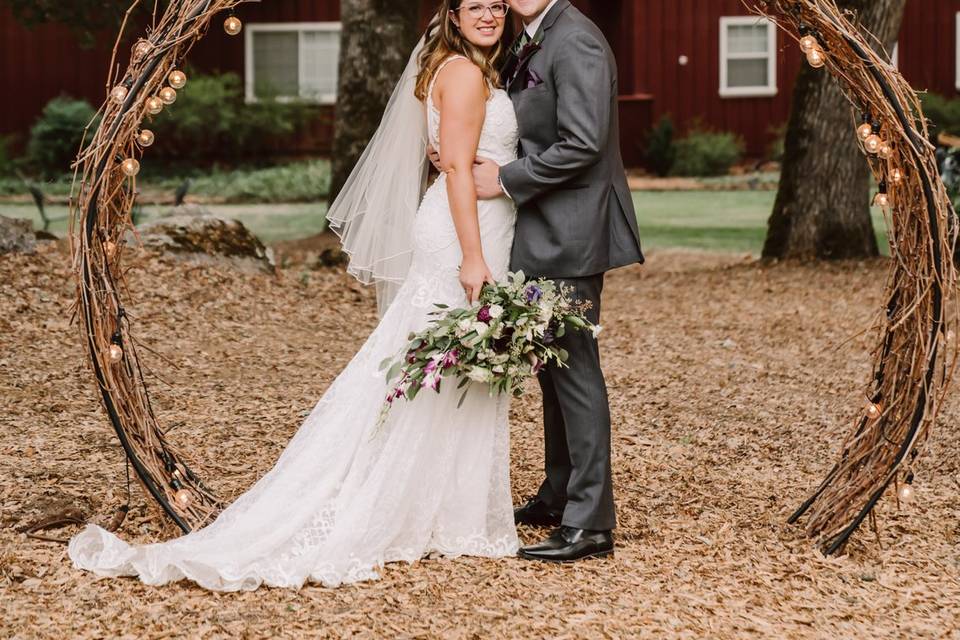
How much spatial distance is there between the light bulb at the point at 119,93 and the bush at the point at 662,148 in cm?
1960

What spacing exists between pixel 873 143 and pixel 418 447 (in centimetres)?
193

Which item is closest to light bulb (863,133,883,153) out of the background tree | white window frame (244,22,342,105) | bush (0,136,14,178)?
the background tree

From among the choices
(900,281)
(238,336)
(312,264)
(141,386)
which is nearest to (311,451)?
(141,386)

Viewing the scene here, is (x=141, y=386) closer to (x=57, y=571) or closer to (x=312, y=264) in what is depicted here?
(x=57, y=571)

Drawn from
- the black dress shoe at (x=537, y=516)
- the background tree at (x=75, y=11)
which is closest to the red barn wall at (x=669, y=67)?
the background tree at (x=75, y=11)

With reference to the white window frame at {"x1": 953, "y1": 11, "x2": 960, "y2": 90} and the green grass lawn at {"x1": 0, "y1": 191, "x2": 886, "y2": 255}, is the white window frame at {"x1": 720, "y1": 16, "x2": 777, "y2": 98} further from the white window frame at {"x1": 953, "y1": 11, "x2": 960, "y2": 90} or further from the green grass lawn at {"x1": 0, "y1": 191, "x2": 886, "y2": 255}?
the green grass lawn at {"x1": 0, "y1": 191, "x2": 886, "y2": 255}

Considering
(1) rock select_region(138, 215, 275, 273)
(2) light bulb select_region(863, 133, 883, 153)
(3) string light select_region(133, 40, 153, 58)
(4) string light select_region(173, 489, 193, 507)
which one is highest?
(3) string light select_region(133, 40, 153, 58)

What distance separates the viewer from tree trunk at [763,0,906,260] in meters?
11.8

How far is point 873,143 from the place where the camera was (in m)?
4.19

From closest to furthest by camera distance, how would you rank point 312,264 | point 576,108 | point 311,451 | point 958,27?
point 576,108 < point 311,451 < point 312,264 < point 958,27

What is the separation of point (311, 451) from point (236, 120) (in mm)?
18971

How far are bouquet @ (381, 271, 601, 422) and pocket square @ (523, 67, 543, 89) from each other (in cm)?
69

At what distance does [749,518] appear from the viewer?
16.3 feet

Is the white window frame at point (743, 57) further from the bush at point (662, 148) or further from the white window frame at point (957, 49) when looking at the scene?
the white window frame at point (957, 49)
